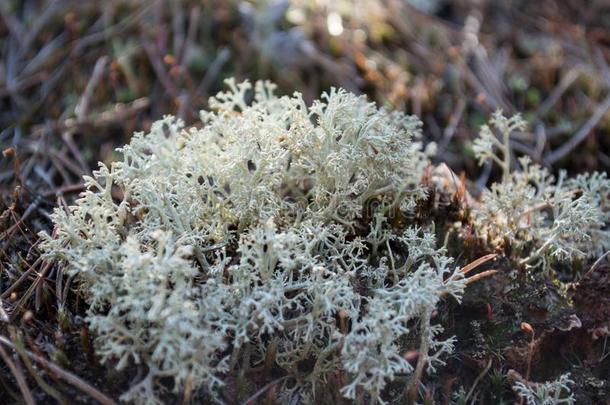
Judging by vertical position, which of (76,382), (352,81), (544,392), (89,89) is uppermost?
(89,89)

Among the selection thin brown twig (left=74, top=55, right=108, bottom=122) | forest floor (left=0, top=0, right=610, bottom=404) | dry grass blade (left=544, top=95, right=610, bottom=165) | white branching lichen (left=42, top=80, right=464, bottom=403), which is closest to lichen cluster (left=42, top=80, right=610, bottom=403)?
white branching lichen (left=42, top=80, right=464, bottom=403)

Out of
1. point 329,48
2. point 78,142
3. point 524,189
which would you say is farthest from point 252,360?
point 329,48

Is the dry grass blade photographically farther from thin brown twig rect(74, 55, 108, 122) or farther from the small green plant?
thin brown twig rect(74, 55, 108, 122)

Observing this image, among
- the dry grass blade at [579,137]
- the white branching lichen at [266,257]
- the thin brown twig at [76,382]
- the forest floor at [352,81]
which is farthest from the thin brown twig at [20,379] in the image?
the dry grass blade at [579,137]

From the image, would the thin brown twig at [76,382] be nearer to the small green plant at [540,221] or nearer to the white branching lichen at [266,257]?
the white branching lichen at [266,257]

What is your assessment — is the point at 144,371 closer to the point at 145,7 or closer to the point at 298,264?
the point at 298,264

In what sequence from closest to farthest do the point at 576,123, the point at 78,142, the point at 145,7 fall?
the point at 78,142 < the point at 576,123 < the point at 145,7

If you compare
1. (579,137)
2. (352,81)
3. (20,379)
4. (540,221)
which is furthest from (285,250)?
(579,137)

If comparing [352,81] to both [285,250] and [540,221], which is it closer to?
[540,221]

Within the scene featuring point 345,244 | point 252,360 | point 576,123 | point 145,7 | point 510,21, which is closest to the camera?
point 252,360
